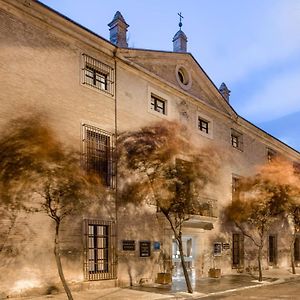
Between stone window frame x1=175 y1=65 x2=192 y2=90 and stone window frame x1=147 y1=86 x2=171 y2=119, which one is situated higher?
stone window frame x1=175 y1=65 x2=192 y2=90

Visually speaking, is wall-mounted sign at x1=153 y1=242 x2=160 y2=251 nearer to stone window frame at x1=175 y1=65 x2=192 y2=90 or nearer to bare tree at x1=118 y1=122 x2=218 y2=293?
bare tree at x1=118 y1=122 x2=218 y2=293

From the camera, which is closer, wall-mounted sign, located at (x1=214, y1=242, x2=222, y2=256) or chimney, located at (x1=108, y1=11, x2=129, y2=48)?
chimney, located at (x1=108, y1=11, x2=129, y2=48)

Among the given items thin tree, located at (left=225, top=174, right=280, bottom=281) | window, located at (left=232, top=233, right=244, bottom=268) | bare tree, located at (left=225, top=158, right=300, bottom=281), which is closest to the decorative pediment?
bare tree, located at (left=225, top=158, right=300, bottom=281)

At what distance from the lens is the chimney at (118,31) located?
60.6 feet

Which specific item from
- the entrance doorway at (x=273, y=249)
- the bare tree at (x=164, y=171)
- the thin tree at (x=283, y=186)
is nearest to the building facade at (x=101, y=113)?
the bare tree at (x=164, y=171)

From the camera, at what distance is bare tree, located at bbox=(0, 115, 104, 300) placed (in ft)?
35.8

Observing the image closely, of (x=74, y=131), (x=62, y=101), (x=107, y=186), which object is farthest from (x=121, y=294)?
(x=62, y=101)

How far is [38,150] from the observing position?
11352mm

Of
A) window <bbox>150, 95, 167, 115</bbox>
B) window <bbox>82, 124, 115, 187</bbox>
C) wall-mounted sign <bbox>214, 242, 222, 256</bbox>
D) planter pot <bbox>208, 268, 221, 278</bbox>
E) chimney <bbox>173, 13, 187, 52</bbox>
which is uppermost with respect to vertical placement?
chimney <bbox>173, 13, 187, 52</bbox>

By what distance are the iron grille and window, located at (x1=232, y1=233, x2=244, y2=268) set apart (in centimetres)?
1007

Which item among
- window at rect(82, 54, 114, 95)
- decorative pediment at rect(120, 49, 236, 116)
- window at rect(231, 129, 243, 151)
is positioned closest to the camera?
window at rect(82, 54, 114, 95)

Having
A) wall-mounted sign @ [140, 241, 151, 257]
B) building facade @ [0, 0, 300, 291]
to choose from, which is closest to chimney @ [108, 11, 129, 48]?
building facade @ [0, 0, 300, 291]

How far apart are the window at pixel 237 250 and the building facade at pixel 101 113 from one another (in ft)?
2.73

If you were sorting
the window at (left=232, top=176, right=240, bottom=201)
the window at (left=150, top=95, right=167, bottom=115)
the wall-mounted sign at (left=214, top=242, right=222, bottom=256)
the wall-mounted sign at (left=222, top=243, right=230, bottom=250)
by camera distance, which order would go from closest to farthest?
the window at (left=150, top=95, right=167, bottom=115) → the wall-mounted sign at (left=214, top=242, right=222, bottom=256) → the wall-mounted sign at (left=222, top=243, right=230, bottom=250) → the window at (left=232, top=176, right=240, bottom=201)
